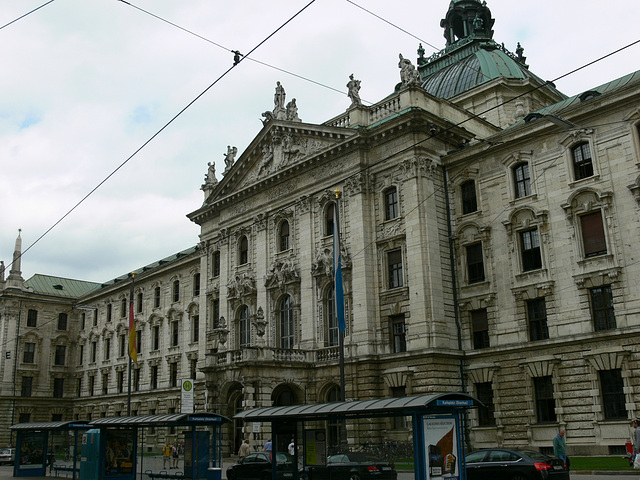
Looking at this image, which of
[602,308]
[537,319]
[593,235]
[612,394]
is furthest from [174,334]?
[612,394]

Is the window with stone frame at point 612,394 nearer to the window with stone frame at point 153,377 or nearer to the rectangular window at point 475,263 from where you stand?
the rectangular window at point 475,263

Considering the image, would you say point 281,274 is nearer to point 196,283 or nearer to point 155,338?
point 196,283

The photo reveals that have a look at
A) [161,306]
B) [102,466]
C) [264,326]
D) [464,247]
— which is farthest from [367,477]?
[161,306]

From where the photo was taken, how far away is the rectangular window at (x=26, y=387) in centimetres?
7781

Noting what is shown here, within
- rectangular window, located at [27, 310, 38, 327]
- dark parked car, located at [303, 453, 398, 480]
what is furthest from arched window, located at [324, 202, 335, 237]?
rectangular window, located at [27, 310, 38, 327]

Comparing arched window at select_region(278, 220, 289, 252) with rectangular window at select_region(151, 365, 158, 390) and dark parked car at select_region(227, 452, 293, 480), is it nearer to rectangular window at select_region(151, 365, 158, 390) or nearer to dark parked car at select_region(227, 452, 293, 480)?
dark parked car at select_region(227, 452, 293, 480)

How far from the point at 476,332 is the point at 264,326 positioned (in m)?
12.8

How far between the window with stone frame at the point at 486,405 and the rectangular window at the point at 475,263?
18.1 feet

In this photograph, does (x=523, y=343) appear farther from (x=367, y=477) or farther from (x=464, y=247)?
(x=367, y=477)

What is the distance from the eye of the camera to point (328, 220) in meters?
43.2

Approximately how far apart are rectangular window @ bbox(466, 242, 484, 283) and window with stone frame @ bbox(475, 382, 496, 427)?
18.1 ft

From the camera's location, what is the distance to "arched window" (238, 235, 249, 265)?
161 ft

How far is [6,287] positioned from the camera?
80000mm

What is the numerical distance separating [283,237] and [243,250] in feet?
14.6
